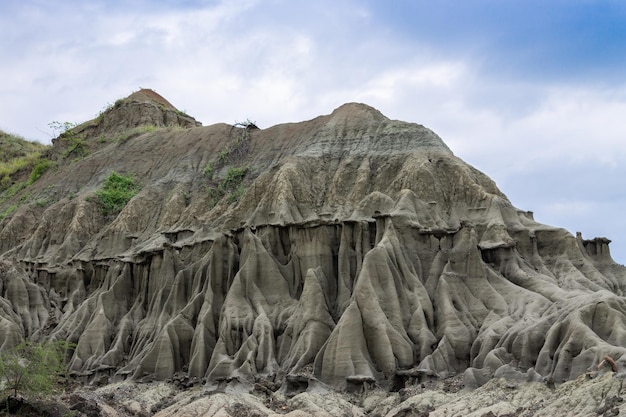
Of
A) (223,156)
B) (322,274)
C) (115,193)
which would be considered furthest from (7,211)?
(322,274)

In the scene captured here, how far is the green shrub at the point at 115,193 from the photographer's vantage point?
6788 centimetres

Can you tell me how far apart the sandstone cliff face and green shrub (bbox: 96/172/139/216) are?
1.01m

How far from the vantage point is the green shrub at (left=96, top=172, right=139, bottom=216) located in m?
67.9

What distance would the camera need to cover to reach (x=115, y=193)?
2721 inches

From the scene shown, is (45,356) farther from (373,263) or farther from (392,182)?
(392,182)

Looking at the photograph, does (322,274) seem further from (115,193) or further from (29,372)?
(115,193)

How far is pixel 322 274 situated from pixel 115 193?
27898mm

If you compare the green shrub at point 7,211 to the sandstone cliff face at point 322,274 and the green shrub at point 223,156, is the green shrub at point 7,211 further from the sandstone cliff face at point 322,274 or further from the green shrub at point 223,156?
the green shrub at point 223,156

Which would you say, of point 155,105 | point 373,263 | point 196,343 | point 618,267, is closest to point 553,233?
point 618,267

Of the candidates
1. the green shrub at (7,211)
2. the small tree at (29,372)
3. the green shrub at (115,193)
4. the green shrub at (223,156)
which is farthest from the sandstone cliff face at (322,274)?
→ the green shrub at (7,211)

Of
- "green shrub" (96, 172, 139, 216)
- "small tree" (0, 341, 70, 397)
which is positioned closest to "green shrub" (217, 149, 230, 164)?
"green shrub" (96, 172, 139, 216)

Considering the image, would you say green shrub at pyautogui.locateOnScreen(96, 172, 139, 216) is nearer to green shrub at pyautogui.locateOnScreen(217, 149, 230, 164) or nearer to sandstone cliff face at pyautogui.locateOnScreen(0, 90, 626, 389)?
sandstone cliff face at pyautogui.locateOnScreen(0, 90, 626, 389)

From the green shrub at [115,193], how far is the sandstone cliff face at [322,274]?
3.32 feet

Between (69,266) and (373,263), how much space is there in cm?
2843
